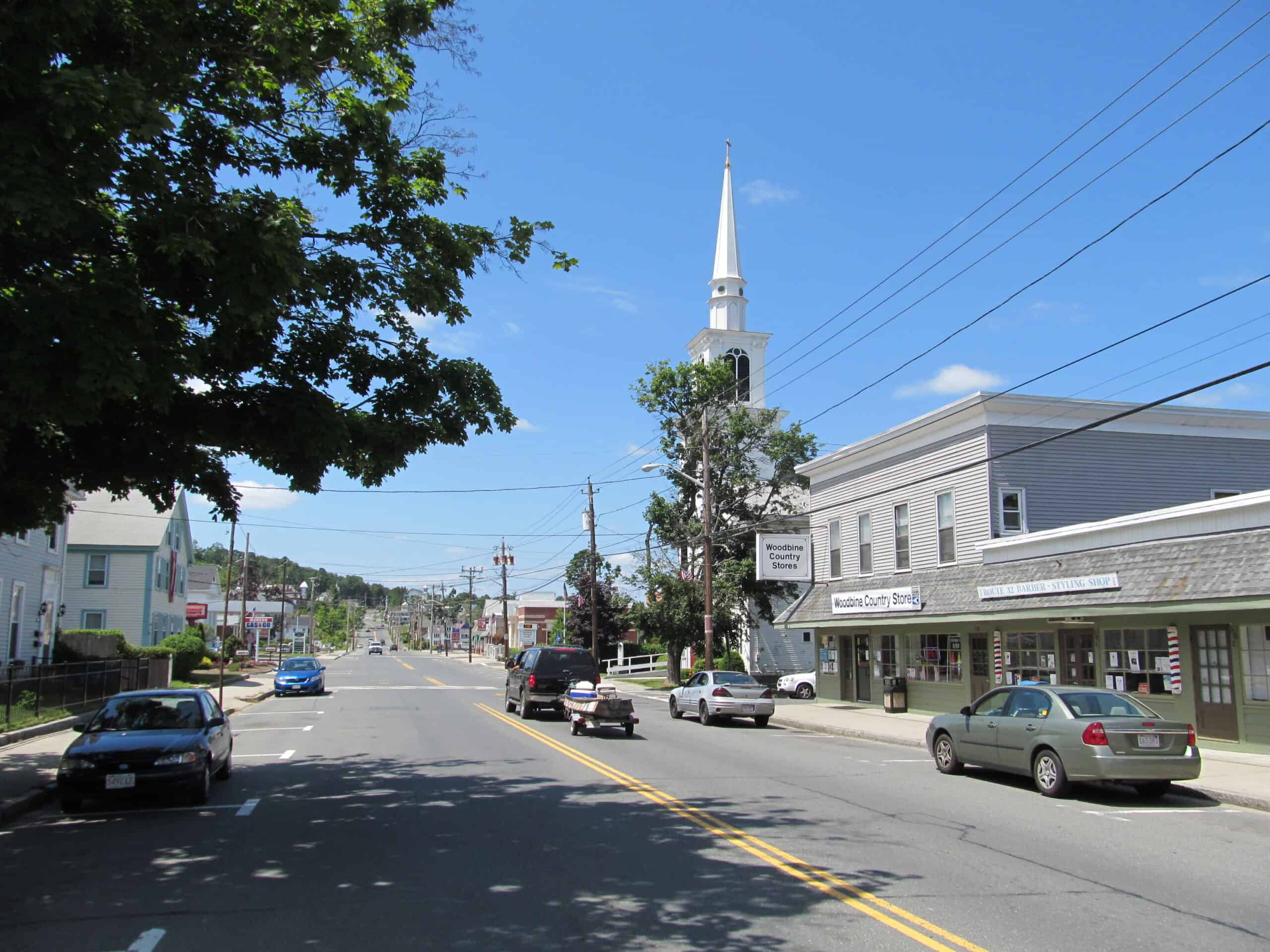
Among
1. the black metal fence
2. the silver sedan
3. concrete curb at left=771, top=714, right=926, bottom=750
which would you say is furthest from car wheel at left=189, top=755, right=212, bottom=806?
the silver sedan

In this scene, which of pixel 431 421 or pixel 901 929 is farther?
pixel 431 421

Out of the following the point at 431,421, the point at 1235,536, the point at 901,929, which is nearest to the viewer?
the point at 901,929

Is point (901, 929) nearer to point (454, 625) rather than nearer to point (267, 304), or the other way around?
point (267, 304)

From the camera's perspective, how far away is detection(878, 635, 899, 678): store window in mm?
29266

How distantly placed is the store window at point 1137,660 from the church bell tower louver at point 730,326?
109ft

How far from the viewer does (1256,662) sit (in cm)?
1730

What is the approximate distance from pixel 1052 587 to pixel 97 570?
122 feet

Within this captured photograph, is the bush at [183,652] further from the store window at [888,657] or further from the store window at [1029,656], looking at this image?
the store window at [1029,656]

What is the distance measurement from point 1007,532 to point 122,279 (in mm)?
21784

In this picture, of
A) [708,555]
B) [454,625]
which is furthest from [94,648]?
[454,625]

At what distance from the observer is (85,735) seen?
39.8 ft

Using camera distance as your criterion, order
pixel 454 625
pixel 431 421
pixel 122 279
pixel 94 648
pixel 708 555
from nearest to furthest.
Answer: pixel 122 279 → pixel 431 421 → pixel 708 555 → pixel 94 648 → pixel 454 625

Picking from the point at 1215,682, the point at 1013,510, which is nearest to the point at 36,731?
the point at 1013,510

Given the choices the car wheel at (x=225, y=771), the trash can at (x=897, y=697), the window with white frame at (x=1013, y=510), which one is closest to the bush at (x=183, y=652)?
the car wheel at (x=225, y=771)
